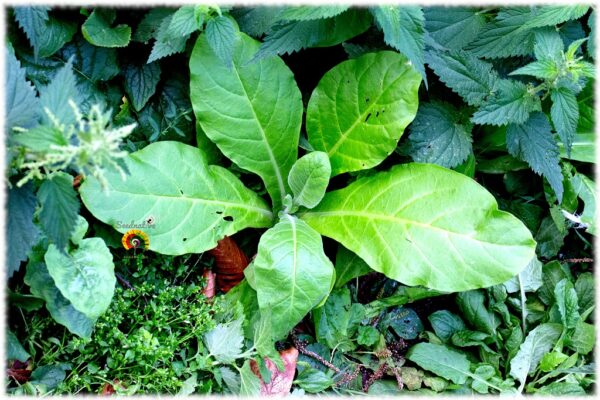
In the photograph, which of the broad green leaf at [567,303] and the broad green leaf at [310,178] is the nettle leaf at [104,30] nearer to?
the broad green leaf at [310,178]

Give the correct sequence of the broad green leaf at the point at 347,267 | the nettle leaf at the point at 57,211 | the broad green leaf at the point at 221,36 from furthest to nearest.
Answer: the broad green leaf at the point at 347,267 → the broad green leaf at the point at 221,36 → the nettle leaf at the point at 57,211

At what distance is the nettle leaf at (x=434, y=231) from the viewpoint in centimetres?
129

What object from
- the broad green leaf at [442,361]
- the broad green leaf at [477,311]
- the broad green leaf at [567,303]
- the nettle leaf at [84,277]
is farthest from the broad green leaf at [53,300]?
the broad green leaf at [567,303]

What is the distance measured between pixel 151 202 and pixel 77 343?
328 mm

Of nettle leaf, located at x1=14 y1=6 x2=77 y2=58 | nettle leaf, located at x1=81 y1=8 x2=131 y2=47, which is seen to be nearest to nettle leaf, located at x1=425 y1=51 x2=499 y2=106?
nettle leaf, located at x1=81 y1=8 x2=131 y2=47

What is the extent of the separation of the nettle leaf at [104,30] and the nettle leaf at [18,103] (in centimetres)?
33

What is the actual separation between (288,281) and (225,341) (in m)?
0.20

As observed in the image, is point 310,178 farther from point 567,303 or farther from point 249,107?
point 567,303

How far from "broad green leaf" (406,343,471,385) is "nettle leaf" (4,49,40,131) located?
1029mm

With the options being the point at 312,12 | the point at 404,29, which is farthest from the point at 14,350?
the point at 404,29

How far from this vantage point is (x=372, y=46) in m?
1.42

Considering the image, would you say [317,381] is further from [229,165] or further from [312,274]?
[229,165]

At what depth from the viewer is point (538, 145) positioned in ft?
4.49

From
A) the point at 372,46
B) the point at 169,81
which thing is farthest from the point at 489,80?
the point at 169,81
